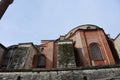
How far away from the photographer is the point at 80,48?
44.3 feet

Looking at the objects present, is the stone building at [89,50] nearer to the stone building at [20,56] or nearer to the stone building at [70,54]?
the stone building at [70,54]

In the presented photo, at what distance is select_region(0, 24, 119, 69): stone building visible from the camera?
1203 cm

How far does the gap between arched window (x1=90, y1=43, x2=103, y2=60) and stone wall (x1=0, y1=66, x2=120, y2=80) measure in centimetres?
404

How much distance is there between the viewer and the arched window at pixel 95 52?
1269cm

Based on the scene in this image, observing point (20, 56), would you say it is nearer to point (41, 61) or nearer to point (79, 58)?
point (41, 61)

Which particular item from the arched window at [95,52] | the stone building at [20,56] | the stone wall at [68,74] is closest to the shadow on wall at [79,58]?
the arched window at [95,52]

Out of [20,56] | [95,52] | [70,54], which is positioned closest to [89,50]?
[95,52]

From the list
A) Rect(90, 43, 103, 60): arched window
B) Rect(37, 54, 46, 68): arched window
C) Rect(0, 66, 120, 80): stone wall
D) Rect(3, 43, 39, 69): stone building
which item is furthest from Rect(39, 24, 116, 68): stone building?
Rect(0, 66, 120, 80): stone wall

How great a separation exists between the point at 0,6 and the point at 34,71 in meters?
5.71

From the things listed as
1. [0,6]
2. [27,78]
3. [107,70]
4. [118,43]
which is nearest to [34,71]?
[27,78]

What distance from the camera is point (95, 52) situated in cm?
1309

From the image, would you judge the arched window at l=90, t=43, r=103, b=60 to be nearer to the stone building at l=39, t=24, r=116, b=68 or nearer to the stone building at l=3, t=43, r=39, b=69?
the stone building at l=39, t=24, r=116, b=68

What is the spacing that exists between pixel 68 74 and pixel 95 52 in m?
5.27

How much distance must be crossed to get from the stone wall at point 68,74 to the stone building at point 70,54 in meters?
2.37
